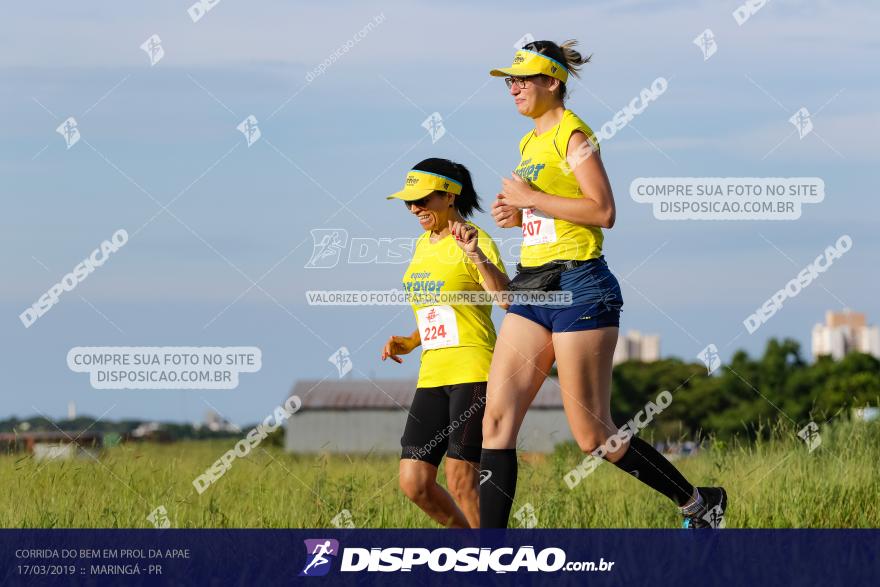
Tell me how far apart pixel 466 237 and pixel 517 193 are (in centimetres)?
41

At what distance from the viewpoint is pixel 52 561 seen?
614 cm

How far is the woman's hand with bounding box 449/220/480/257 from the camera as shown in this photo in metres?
6.20

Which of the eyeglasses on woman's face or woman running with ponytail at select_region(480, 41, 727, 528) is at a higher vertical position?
the eyeglasses on woman's face

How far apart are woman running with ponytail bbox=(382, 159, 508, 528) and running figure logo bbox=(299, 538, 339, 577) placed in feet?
2.53

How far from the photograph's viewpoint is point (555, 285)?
6016mm

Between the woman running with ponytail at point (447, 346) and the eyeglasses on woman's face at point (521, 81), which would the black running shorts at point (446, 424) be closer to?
the woman running with ponytail at point (447, 346)

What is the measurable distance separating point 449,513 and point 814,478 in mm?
2732

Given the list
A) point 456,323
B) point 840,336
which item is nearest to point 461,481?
point 456,323

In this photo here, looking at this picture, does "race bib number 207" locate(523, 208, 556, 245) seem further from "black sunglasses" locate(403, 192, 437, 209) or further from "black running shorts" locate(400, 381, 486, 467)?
"black running shorts" locate(400, 381, 486, 467)

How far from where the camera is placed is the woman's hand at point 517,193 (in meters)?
5.92

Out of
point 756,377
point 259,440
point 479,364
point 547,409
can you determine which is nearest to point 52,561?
point 259,440

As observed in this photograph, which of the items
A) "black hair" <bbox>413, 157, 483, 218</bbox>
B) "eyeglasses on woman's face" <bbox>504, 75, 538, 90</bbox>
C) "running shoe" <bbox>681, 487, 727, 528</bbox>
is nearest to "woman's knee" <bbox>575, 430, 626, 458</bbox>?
"running shoe" <bbox>681, 487, 727, 528</bbox>

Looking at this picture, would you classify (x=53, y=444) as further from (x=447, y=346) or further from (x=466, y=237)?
(x=466, y=237)

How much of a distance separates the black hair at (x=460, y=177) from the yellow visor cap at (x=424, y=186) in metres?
0.03
